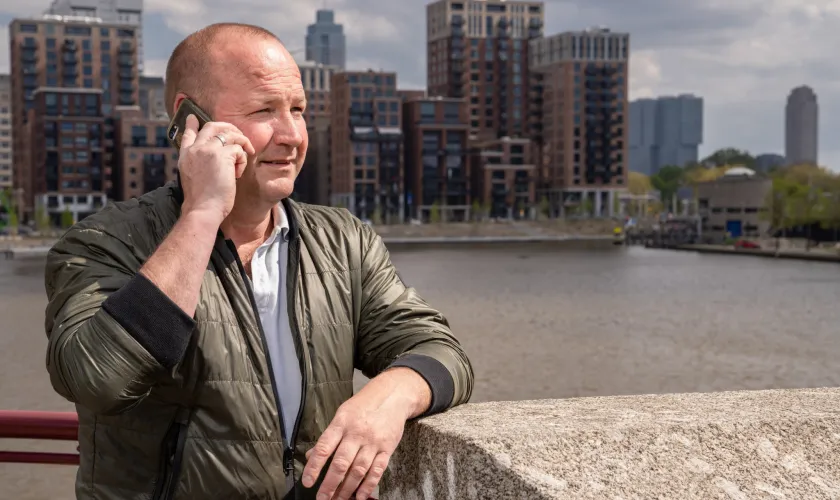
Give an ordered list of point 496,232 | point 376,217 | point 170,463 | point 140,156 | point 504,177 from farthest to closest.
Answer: point 504,177, point 496,232, point 376,217, point 140,156, point 170,463

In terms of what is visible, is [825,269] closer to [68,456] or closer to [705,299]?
[705,299]

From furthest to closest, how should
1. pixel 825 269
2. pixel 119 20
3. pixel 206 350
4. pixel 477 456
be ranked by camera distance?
pixel 119 20 → pixel 825 269 → pixel 206 350 → pixel 477 456

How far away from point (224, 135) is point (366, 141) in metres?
101

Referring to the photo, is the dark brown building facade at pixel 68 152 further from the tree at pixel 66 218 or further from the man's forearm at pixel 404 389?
the man's forearm at pixel 404 389

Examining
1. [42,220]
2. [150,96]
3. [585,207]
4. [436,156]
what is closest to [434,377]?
[42,220]

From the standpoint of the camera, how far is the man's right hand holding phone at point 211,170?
5.45ft

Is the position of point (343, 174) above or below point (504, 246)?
above

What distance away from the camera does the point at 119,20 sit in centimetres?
A: 13838

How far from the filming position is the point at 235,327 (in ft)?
5.58

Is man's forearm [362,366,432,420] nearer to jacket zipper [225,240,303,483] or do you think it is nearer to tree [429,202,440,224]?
jacket zipper [225,240,303,483]

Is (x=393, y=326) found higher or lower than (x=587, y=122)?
lower

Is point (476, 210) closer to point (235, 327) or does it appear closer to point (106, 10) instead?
point (106, 10)

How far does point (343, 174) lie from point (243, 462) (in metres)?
103

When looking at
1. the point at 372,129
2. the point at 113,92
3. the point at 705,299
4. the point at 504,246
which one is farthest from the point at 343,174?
the point at 705,299
